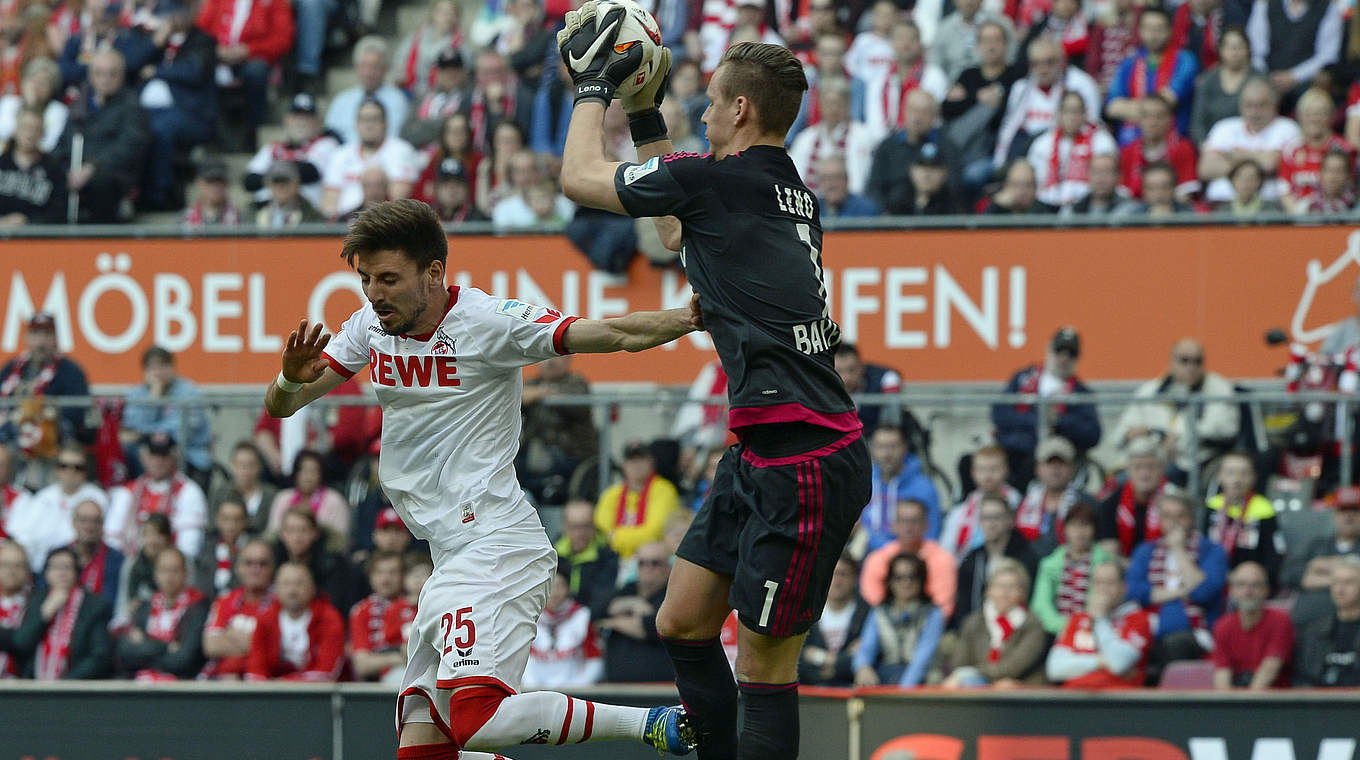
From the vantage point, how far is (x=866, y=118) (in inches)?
581

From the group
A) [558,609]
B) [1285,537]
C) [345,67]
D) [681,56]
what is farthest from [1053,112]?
[345,67]

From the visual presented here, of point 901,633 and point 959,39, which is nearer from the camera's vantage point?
point 901,633

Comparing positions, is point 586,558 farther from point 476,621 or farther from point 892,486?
point 476,621

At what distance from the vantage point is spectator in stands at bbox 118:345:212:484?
13070mm

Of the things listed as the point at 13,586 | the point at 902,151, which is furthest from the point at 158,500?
the point at 902,151

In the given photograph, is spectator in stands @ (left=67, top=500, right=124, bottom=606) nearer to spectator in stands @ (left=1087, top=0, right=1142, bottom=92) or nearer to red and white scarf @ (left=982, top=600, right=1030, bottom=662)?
red and white scarf @ (left=982, top=600, right=1030, bottom=662)

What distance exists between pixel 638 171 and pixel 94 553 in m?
7.35

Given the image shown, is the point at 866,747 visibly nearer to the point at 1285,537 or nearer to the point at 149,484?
the point at 1285,537

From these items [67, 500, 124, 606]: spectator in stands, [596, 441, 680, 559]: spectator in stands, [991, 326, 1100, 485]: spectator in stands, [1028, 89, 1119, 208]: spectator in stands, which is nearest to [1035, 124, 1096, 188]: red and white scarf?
[1028, 89, 1119, 208]: spectator in stands

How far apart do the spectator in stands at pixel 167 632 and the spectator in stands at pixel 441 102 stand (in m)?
4.66

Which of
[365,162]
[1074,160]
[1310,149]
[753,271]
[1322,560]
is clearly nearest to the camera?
[753,271]

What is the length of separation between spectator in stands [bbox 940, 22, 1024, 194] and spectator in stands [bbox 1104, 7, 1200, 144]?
0.76 metres

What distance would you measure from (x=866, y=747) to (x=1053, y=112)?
695 cm

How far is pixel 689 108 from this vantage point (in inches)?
561
